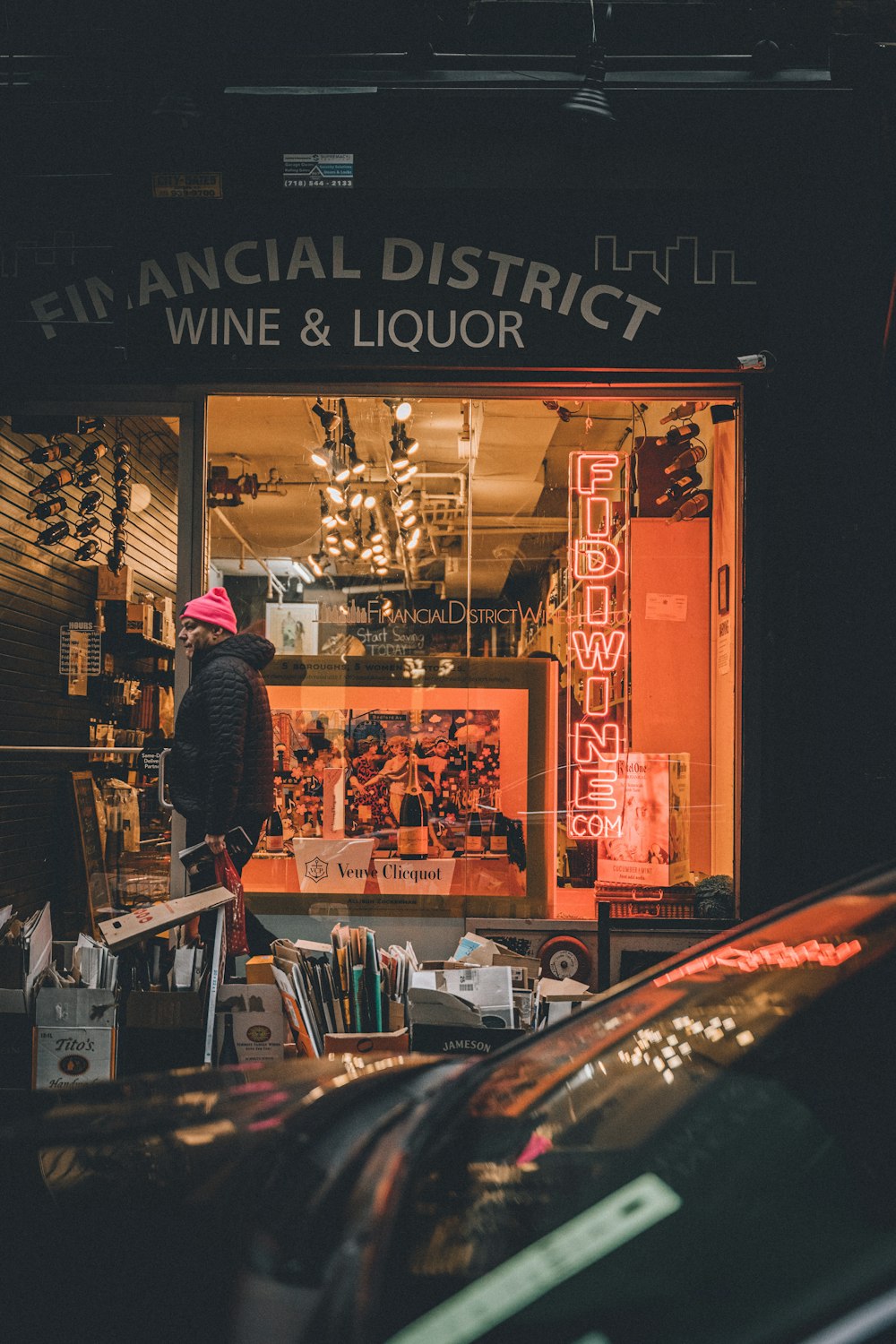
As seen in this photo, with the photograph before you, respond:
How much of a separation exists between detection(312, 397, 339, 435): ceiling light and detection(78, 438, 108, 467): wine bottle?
118 centimetres

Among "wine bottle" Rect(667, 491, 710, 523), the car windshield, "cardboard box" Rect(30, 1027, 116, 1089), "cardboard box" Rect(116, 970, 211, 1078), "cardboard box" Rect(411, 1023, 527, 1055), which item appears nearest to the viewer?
the car windshield

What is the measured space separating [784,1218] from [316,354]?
443 centimetres

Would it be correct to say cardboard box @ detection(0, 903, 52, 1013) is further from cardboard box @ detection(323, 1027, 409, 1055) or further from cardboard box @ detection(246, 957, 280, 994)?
cardboard box @ detection(323, 1027, 409, 1055)

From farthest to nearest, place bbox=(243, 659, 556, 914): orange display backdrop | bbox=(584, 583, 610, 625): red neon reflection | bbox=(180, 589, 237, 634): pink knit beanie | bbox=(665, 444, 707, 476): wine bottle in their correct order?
bbox=(584, 583, 610, 625): red neon reflection < bbox=(243, 659, 556, 914): orange display backdrop < bbox=(665, 444, 707, 476): wine bottle < bbox=(180, 589, 237, 634): pink knit beanie

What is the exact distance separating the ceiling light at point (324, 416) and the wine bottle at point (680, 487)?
193 cm

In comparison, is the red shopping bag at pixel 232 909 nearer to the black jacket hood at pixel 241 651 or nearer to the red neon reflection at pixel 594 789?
the black jacket hood at pixel 241 651

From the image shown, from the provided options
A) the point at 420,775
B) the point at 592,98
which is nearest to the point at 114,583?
the point at 420,775

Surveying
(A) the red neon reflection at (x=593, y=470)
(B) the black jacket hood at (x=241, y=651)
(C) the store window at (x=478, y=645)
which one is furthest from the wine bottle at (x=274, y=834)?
(A) the red neon reflection at (x=593, y=470)

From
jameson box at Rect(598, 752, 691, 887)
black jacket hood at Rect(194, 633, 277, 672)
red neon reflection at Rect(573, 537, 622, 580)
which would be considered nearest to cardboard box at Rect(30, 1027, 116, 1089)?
black jacket hood at Rect(194, 633, 277, 672)

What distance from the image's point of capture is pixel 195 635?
206 inches

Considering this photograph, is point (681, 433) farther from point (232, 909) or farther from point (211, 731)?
point (232, 909)

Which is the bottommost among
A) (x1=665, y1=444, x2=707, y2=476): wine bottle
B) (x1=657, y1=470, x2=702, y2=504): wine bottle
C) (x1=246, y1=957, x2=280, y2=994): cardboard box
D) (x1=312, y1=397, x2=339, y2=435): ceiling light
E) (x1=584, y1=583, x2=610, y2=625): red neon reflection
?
(x1=246, y1=957, x2=280, y2=994): cardboard box

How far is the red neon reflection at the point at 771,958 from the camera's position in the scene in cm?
193

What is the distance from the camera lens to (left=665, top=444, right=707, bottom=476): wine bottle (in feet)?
19.0
